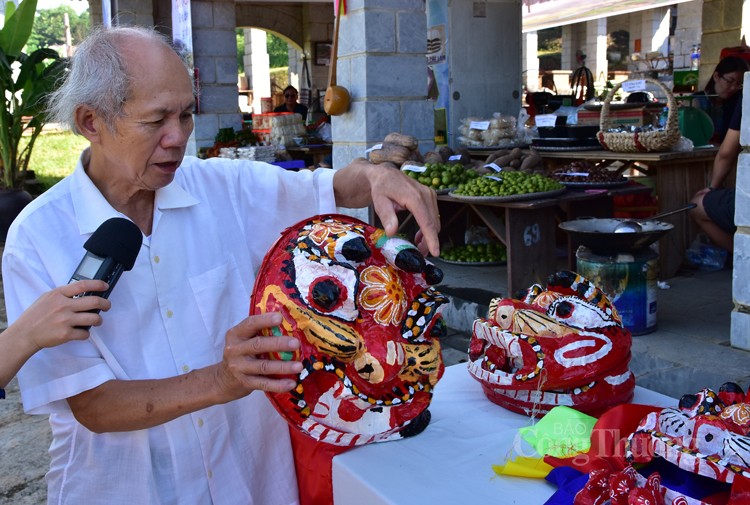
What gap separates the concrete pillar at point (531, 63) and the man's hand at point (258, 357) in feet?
70.0

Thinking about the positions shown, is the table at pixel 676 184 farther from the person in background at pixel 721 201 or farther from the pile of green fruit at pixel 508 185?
the pile of green fruit at pixel 508 185

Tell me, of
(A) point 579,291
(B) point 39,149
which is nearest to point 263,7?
(B) point 39,149

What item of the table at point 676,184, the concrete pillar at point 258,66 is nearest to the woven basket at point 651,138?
the table at point 676,184

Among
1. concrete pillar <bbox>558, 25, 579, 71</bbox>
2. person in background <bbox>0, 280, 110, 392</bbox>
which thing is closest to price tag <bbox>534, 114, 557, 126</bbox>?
person in background <bbox>0, 280, 110, 392</bbox>

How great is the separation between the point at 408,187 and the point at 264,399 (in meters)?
0.69

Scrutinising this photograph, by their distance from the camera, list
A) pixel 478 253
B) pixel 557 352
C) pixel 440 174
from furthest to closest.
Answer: pixel 478 253, pixel 440 174, pixel 557 352

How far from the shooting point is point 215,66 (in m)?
9.62

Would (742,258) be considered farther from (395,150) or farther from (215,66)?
(215,66)

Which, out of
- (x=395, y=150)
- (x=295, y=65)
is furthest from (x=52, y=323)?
(x=295, y=65)

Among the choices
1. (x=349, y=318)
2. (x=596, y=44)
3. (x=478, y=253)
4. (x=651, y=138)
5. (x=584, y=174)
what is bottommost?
(x=478, y=253)

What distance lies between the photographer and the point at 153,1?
457 inches

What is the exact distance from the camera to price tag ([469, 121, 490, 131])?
6527 millimetres

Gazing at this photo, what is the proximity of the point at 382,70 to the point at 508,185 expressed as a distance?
180 centimetres

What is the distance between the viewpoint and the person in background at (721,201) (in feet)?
13.9
